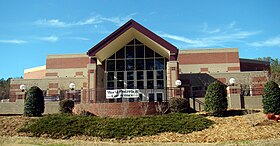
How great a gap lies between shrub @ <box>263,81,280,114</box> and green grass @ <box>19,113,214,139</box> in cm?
362

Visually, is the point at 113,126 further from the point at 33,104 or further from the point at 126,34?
the point at 126,34

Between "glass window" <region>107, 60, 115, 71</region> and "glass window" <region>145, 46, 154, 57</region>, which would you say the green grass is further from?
"glass window" <region>145, 46, 154, 57</region>

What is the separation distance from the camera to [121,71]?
26.9m

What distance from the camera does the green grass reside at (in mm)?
15549

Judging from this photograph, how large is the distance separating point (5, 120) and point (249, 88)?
19.1 meters

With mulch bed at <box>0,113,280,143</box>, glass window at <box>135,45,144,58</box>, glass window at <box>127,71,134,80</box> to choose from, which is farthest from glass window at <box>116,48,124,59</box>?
mulch bed at <box>0,113,280,143</box>

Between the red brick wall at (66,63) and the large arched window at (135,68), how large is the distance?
42.4 ft

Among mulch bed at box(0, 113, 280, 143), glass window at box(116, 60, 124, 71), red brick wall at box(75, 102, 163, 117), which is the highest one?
glass window at box(116, 60, 124, 71)

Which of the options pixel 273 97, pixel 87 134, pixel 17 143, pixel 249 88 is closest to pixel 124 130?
pixel 87 134

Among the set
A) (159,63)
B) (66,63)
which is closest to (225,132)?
(159,63)

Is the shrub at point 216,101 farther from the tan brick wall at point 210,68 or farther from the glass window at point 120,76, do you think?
the tan brick wall at point 210,68

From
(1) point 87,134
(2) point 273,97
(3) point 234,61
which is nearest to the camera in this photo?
(1) point 87,134

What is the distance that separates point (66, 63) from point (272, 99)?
92.8 feet

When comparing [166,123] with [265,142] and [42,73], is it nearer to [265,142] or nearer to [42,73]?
[265,142]
